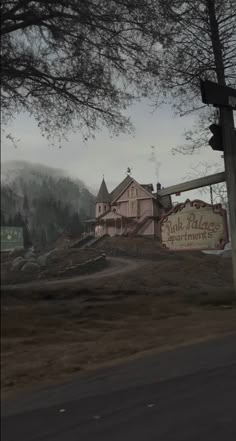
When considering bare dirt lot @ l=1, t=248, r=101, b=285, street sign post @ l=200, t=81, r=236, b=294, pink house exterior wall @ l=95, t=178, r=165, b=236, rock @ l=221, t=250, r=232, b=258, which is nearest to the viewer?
bare dirt lot @ l=1, t=248, r=101, b=285

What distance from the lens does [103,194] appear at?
11297mm

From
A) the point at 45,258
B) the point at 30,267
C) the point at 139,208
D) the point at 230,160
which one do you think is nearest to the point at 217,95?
the point at 230,160

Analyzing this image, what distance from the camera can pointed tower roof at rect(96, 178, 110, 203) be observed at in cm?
1098

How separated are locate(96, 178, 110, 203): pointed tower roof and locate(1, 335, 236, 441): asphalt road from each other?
4516 millimetres

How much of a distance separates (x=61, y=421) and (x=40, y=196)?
3.93 meters

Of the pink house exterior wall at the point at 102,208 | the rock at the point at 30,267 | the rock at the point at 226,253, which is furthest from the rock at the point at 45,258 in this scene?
the rock at the point at 226,253

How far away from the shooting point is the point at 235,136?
48.3 feet

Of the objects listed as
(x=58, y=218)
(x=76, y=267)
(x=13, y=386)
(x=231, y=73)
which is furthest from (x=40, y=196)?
(x=231, y=73)

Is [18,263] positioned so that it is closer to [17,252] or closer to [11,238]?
[17,252]

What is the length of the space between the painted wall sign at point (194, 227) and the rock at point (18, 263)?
282 inches

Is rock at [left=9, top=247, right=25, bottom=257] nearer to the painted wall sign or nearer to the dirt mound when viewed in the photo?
the dirt mound

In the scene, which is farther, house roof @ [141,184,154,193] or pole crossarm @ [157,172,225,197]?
pole crossarm @ [157,172,225,197]

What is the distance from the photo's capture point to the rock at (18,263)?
7.12 metres

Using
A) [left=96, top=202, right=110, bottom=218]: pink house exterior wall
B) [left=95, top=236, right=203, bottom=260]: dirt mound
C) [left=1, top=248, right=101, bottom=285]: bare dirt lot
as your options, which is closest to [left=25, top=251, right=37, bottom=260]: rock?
[left=1, top=248, right=101, bottom=285]: bare dirt lot
